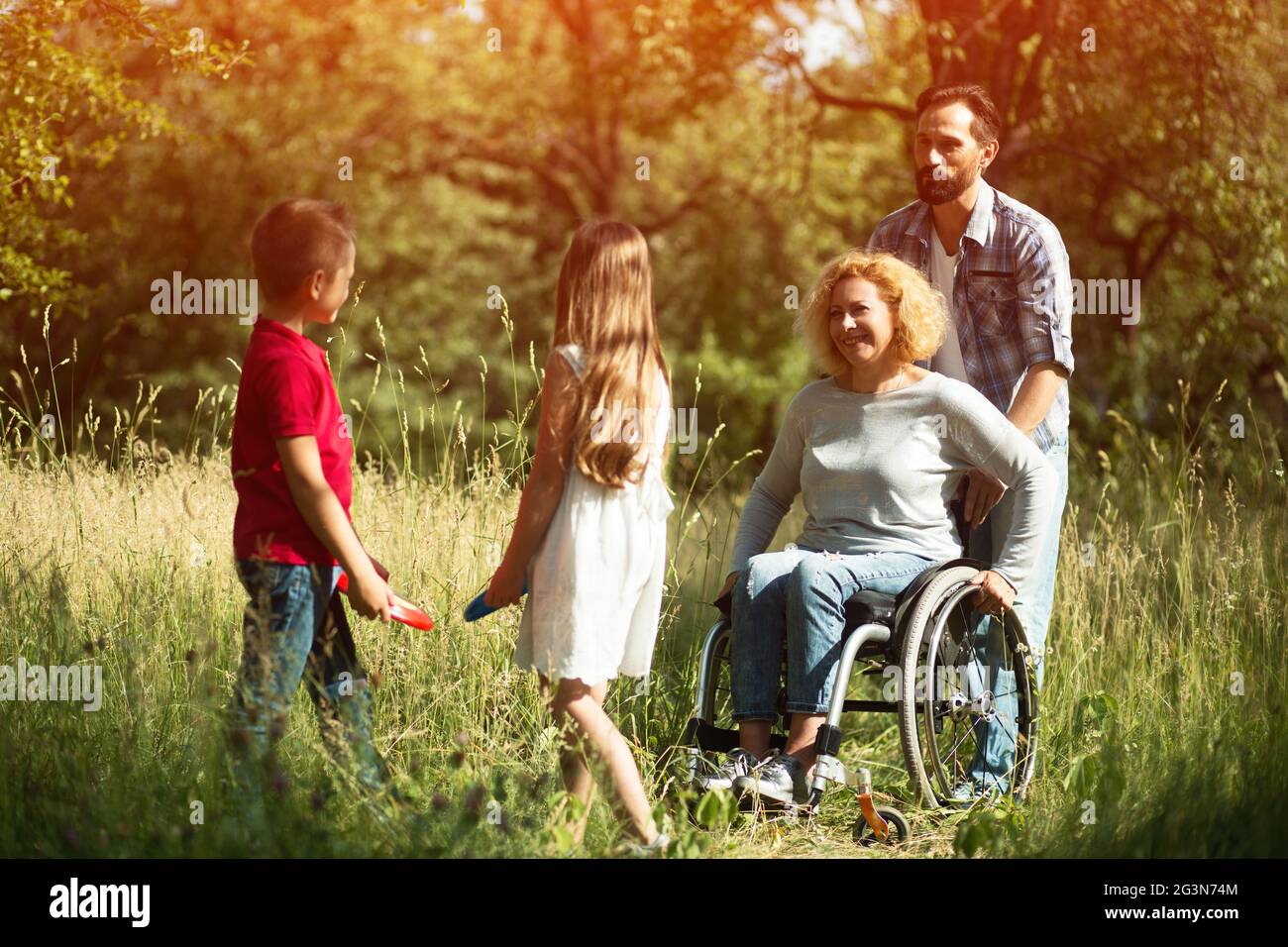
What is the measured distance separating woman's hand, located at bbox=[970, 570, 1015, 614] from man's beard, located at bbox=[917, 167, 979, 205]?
108cm

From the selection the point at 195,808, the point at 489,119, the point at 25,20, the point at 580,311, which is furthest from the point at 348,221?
the point at 489,119

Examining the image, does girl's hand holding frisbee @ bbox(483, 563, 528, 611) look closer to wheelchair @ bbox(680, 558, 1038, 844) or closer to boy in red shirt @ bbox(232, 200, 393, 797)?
boy in red shirt @ bbox(232, 200, 393, 797)

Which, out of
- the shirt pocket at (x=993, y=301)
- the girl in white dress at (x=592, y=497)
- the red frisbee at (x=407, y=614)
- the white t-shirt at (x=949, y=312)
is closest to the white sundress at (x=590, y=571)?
the girl in white dress at (x=592, y=497)

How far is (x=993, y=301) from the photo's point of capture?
159 inches

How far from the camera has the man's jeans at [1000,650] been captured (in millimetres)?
3818

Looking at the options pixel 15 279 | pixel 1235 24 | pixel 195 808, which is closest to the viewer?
pixel 195 808

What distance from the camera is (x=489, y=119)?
1877 cm

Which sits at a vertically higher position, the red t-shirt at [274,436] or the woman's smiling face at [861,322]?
the woman's smiling face at [861,322]

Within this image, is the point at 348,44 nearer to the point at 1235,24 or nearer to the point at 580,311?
the point at 1235,24

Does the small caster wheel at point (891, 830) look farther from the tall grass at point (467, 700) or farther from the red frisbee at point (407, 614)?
the red frisbee at point (407, 614)

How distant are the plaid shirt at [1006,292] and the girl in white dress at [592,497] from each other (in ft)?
4.03

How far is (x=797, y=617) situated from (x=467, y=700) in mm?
1102

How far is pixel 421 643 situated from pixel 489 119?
15492 mm

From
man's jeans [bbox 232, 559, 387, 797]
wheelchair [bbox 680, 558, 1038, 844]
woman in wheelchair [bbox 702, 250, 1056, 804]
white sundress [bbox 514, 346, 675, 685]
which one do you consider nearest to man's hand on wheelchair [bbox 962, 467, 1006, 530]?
woman in wheelchair [bbox 702, 250, 1056, 804]
